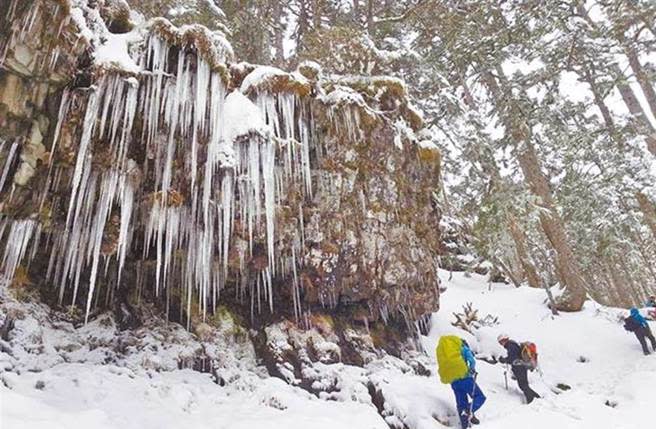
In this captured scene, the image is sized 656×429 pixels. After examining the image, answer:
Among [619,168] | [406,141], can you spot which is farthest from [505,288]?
[406,141]

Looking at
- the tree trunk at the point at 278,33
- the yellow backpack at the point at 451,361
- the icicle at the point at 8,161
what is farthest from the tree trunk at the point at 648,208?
the icicle at the point at 8,161

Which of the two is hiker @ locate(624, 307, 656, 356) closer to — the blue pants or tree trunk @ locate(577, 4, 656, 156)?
tree trunk @ locate(577, 4, 656, 156)

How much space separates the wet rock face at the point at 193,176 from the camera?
5.37 meters

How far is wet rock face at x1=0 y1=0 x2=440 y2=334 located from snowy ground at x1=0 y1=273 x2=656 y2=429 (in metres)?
0.98

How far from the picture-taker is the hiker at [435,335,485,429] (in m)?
6.85

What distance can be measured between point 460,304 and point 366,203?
22.5 feet

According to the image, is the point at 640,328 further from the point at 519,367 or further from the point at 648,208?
the point at 648,208

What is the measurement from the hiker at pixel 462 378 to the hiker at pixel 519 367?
1.55 metres

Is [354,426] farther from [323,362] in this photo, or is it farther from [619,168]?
[619,168]

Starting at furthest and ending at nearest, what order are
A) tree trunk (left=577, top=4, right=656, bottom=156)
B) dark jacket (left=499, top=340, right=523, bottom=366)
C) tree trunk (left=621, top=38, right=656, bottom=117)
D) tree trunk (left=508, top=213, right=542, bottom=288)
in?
1. tree trunk (left=508, top=213, right=542, bottom=288)
2. tree trunk (left=577, top=4, right=656, bottom=156)
3. tree trunk (left=621, top=38, right=656, bottom=117)
4. dark jacket (left=499, top=340, right=523, bottom=366)

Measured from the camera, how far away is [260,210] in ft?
22.7

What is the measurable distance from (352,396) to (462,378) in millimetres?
1605

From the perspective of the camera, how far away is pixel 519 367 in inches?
325

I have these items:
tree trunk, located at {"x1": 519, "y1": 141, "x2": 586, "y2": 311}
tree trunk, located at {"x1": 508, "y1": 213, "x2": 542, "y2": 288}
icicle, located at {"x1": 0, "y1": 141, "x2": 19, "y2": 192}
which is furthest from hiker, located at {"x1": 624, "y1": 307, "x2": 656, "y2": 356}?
icicle, located at {"x1": 0, "y1": 141, "x2": 19, "y2": 192}
